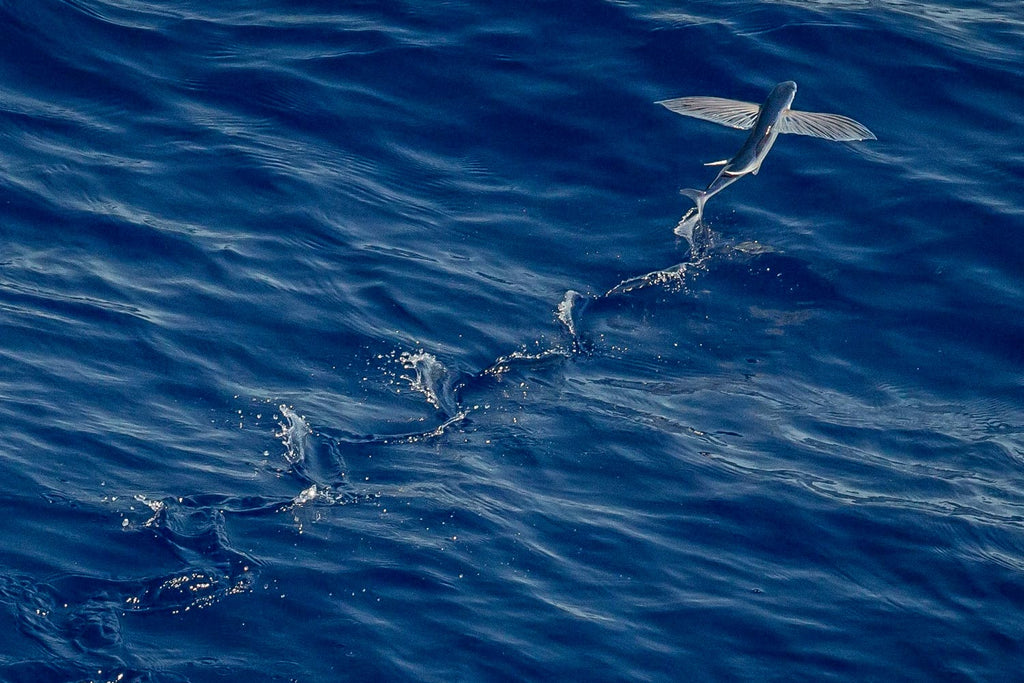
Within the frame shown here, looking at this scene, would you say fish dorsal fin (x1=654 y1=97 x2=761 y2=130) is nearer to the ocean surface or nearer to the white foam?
the ocean surface

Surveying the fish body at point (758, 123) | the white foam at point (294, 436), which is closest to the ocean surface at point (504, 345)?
the white foam at point (294, 436)

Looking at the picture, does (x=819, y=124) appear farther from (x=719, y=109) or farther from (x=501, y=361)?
(x=501, y=361)

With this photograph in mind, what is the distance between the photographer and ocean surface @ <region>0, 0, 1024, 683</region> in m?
6.22

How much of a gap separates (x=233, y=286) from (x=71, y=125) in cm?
227

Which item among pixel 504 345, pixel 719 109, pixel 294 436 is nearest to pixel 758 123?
pixel 719 109

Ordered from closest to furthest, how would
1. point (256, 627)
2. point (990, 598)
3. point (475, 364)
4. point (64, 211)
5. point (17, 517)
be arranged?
point (256, 627), point (17, 517), point (990, 598), point (475, 364), point (64, 211)

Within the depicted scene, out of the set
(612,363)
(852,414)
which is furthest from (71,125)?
(852,414)

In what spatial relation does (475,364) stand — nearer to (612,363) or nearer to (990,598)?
(612,363)

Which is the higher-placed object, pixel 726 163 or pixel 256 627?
pixel 726 163

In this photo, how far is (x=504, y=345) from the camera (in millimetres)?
8234

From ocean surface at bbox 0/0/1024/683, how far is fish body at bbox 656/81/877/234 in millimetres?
983

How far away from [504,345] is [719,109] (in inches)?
80.9

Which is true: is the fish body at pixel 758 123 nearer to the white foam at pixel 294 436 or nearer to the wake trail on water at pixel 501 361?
the wake trail on water at pixel 501 361

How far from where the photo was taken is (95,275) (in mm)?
8289
